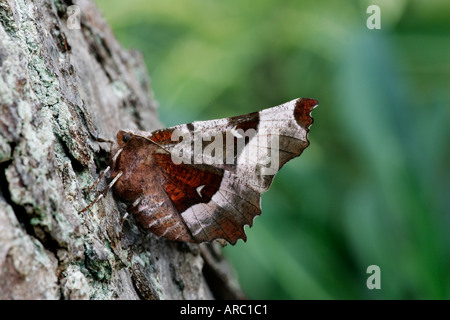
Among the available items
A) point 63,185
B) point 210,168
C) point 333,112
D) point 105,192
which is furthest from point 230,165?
point 333,112

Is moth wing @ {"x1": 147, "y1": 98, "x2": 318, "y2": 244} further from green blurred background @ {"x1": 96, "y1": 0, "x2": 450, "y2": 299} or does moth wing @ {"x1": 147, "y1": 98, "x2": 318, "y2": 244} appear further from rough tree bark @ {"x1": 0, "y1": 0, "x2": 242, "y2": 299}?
green blurred background @ {"x1": 96, "y1": 0, "x2": 450, "y2": 299}

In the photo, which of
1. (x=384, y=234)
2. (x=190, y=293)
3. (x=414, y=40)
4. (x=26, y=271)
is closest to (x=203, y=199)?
(x=190, y=293)

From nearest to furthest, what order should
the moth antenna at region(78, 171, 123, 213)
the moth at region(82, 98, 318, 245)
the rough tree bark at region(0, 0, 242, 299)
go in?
1. the rough tree bark at region(0, 0, 242, 299)
2. the moth antenna at region(78, 171, 123, 213)
3. the moth at region(82, 98, 318, 245)

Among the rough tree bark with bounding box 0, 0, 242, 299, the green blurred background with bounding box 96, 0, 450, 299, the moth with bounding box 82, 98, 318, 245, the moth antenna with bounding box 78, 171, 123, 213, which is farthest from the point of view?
the green blurred background with bounding box 96, 0, 450, 299

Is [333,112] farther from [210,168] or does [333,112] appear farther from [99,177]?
[99,177]

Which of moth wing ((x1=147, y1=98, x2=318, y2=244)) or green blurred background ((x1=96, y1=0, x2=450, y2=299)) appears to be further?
green blurred background ((x1=96, y1=0, x2=450, y2=299))

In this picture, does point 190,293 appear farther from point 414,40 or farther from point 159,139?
point 414,40

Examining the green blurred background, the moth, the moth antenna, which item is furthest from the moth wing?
the green blurred background
